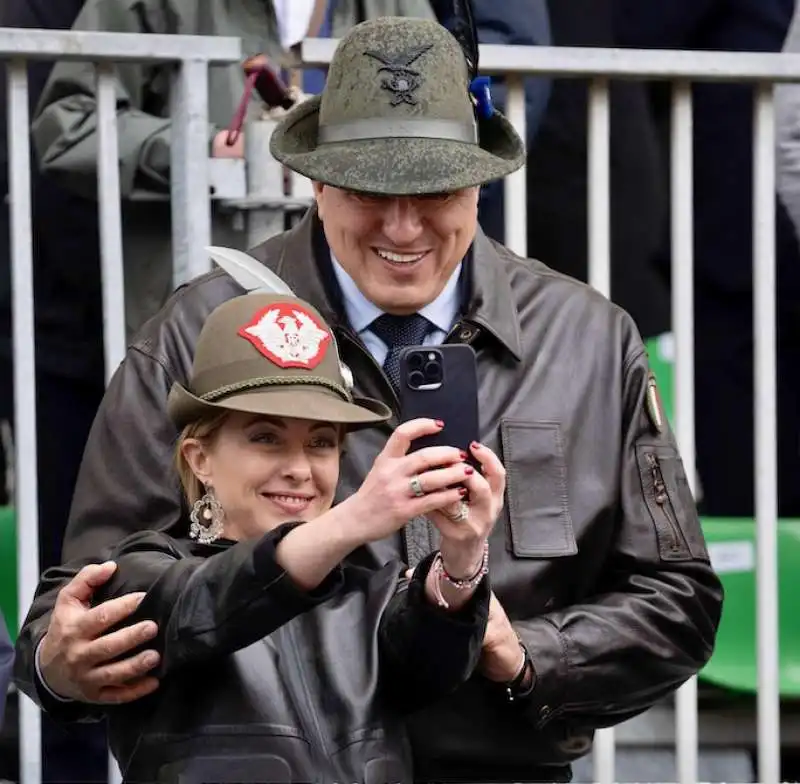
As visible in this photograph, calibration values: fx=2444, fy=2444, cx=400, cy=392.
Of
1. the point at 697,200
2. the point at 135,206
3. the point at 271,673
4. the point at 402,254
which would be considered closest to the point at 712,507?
the point at 697,200

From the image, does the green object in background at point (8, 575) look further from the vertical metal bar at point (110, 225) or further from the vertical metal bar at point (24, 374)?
the vertical metal bar at point (110, 225)

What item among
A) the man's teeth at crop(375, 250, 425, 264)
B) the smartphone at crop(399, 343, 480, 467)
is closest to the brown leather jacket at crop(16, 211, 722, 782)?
the man's teeth at crop(375, 250, 425, 264)

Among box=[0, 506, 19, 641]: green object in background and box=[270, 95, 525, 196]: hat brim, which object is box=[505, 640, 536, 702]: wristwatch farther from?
box=[0, 506, 19, 641]: green object in background

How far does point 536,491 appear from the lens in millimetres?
4352

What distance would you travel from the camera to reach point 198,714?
12.3ft

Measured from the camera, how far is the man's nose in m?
4.25

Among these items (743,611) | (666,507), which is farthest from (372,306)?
(743,611)

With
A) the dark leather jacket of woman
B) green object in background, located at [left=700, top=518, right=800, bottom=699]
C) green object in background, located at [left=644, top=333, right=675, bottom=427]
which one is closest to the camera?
the dark leather jacket of woman

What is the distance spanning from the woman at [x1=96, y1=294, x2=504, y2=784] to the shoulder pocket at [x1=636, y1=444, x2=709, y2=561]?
23.5 inches

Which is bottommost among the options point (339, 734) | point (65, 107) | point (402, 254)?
point (339, 734)

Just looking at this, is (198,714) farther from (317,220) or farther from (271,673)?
(317,220)

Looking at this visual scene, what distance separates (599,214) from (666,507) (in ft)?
3.11

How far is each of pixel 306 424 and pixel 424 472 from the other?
447mm

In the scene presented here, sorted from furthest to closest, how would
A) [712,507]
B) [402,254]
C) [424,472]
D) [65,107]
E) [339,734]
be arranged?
1. [712,507]
2. [65,107]
3. [402,254]
4. [339,734]
5. [424,472]
